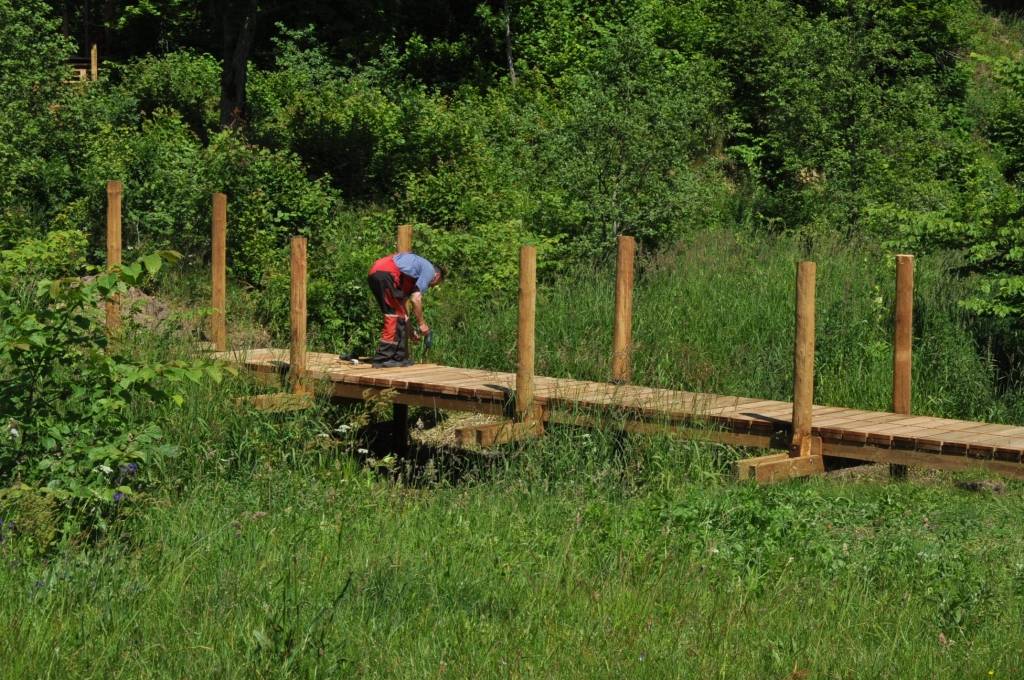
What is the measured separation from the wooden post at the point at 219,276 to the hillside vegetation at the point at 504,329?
0.50 m

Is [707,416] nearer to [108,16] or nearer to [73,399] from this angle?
[73,399]

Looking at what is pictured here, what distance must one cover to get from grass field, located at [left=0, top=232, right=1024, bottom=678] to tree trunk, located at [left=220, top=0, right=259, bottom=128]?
11725 mm

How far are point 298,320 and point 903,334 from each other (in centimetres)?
510

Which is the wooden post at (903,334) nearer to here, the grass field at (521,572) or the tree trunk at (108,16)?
the grass field at (521,572)

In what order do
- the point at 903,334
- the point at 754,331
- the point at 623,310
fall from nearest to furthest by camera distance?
the point at 903,334 → the point at 623,310 → the point at 754,331

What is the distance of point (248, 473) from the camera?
9.50m

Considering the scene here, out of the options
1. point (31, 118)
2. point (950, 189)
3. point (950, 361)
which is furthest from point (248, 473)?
point (950, 189)

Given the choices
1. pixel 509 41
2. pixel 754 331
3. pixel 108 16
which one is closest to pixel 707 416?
pixel 754 331

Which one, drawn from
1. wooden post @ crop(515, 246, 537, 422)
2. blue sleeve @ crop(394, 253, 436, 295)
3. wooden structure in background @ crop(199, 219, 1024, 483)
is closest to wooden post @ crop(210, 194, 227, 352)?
wooden structure in background @ crop(199, 219, 1024, 483)

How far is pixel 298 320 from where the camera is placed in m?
12.5

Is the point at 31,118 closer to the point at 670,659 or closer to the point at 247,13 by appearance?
the point at 247,13

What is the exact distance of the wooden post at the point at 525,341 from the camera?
434 inches

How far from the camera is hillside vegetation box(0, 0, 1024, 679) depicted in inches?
227

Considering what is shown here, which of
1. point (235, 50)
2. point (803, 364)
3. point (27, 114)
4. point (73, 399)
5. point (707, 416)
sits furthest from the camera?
point (235, 50)
